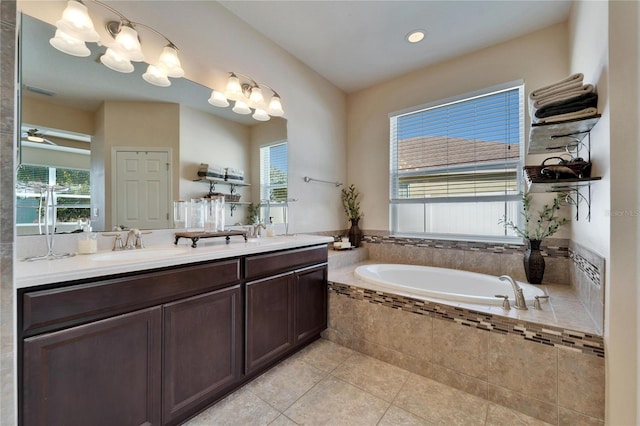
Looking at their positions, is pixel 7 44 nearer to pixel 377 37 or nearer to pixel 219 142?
pixel 219 142

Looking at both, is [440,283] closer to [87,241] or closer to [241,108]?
[241,108]

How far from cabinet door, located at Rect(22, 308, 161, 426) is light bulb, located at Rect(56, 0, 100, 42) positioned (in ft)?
4.93

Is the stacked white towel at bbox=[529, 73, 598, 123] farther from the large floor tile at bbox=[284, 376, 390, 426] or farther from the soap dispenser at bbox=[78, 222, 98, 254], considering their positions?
the soap dispenser at bbox=[78, 222, 98, 254]

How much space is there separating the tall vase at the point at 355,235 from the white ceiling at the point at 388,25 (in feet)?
6.02

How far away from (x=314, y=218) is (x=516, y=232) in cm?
198

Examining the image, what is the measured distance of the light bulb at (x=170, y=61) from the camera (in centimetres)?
170

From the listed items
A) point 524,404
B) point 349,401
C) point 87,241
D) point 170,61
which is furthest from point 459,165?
point 87,241

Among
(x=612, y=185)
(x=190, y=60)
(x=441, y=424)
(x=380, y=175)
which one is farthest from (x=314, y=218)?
(x=612, y=185)

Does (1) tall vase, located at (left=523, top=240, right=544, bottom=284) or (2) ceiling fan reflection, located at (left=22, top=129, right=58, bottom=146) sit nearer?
(2) ceiling fan reflection, located at (left=22, top=129, right=58, bottom=146)

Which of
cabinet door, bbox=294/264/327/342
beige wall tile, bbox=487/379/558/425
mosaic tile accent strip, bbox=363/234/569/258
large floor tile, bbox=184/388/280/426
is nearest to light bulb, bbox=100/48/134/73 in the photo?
cabinet door, bbox=294/264/327/342

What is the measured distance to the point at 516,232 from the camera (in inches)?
94.9

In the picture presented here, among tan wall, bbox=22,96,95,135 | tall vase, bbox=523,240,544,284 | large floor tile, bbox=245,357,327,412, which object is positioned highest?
tan wall, bbox=22,96,95,135

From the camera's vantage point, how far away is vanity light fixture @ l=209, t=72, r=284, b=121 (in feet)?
6.84

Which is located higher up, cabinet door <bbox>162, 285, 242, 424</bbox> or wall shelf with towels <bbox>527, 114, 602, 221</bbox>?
wall shelf with towels <bbox>527, 114, 602, 221</bbox>
